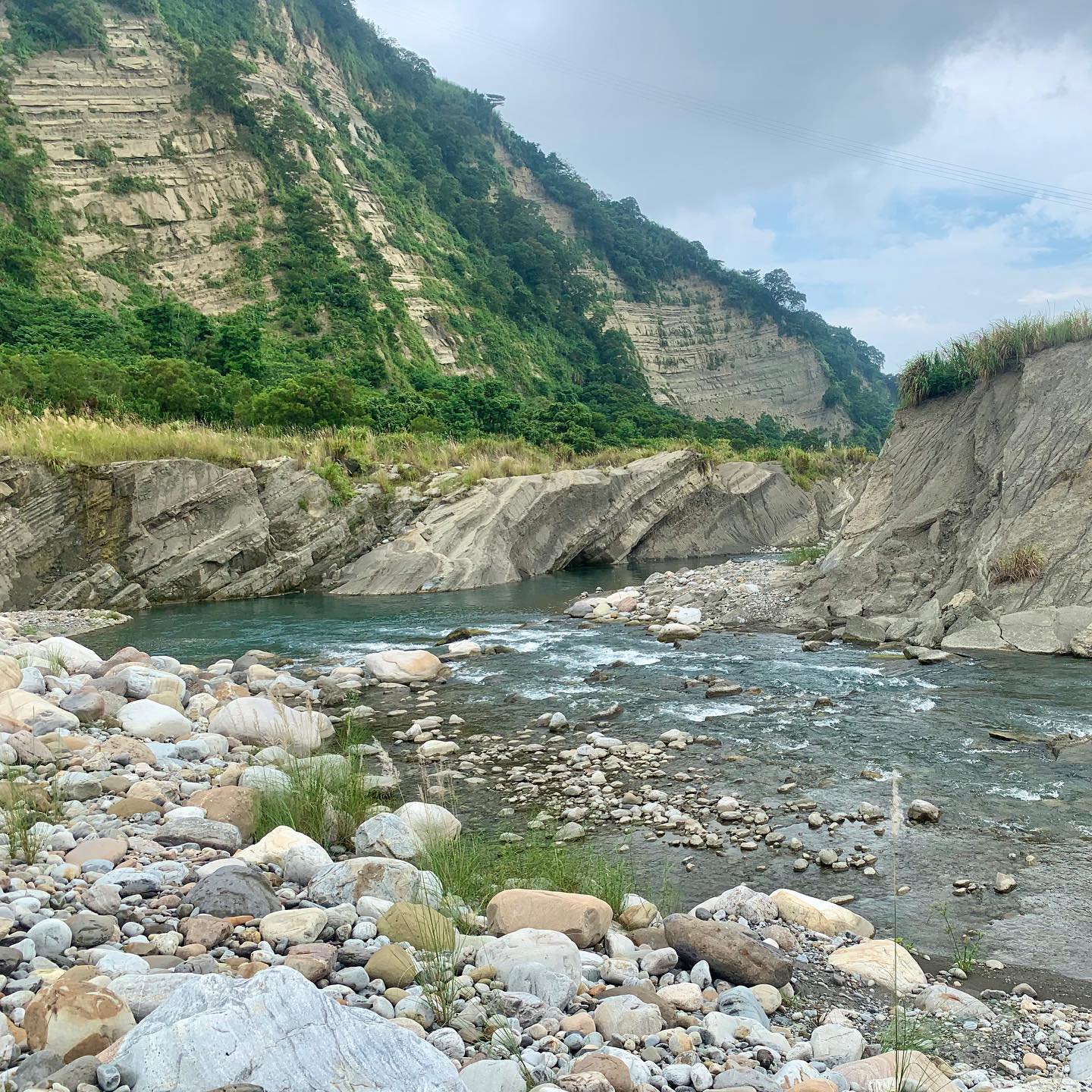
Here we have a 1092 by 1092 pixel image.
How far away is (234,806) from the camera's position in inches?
213

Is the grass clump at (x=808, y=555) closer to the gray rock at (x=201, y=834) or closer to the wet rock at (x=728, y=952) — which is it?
the wet rock at (x=728, y=952)

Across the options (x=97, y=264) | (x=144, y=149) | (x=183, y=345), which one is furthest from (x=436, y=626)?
(x=144, y=149)

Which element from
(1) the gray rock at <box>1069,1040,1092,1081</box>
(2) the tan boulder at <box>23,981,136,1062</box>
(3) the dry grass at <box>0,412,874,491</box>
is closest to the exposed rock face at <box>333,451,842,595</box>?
(3) the dry grass at <box>0,412,874,491</box>

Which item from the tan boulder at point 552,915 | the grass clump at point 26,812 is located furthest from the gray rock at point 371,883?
the grass clump at point 26,812

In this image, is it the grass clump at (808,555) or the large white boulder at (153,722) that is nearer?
the large white boulder at (153,722)

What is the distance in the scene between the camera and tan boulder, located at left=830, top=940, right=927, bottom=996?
417cm

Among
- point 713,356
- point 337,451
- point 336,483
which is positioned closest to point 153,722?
point 336,483

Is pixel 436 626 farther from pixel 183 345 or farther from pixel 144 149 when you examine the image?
pixel 144 149

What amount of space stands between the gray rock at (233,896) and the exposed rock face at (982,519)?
425 inches

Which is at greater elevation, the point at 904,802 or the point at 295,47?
the point at 295,47

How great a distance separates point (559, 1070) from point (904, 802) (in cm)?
453

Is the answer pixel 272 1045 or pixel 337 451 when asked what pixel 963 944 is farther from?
pixel 337 451

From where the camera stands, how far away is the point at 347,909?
3.87 meters

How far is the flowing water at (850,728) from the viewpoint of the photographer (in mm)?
5242
